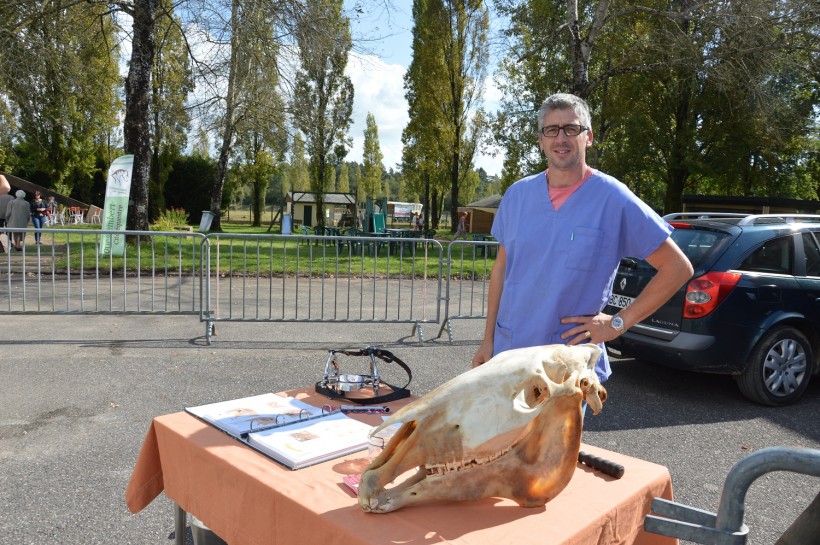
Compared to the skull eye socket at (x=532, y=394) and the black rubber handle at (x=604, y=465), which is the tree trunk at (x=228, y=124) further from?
the skull eye socket at (x=532, y=394)

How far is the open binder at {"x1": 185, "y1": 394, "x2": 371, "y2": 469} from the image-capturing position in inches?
82.0

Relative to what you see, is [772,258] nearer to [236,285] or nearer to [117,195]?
[236,285]

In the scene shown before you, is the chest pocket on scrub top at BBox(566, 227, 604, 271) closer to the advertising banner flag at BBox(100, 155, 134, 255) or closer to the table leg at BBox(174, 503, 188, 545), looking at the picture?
the table leg at BBox(174, 503, 188, 545)

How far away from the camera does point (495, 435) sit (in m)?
1.59

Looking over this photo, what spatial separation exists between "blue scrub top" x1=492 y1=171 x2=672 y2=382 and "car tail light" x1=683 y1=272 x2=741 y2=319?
362 centimetres

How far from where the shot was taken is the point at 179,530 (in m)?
A: 2.53

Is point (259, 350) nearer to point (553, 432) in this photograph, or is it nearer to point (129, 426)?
point (129, 426)

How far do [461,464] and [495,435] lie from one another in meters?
0.16

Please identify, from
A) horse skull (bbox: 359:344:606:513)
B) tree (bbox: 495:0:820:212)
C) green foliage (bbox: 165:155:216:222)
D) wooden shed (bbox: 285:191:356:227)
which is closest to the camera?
horse skull (bbox: 359:344:606:513)

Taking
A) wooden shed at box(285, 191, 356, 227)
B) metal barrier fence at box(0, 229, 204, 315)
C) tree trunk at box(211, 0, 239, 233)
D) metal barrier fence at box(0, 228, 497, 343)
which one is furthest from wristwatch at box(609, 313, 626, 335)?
wooden shed at box(285, 191, 356, 227)

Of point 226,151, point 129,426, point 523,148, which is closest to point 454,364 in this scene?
point 129,426

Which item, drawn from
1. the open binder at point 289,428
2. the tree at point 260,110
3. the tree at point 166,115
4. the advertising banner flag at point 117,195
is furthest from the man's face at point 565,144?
the tree at point 166,115

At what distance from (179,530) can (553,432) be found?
5.48 ft

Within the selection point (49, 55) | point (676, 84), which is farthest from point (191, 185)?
point (49, 55)
